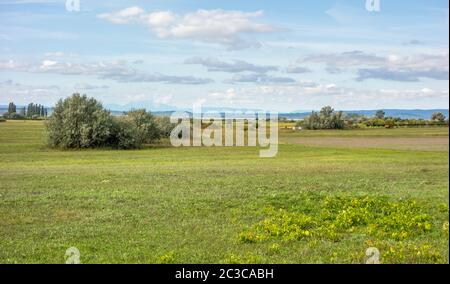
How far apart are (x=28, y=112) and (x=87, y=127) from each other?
23172 mm

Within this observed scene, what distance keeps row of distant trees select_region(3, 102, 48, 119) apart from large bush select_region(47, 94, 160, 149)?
14.3ft

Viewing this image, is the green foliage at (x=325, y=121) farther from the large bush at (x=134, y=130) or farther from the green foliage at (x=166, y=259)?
the green foliage at (x=166, y=259)

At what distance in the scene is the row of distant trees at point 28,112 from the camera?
237 feet

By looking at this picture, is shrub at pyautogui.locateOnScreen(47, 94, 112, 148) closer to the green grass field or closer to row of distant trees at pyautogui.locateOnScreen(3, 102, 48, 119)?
row of distant trees at pyautogui.locateOnScreen(3, 102, 48, 119)

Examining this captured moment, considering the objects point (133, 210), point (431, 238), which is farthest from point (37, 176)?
point (431, 238)

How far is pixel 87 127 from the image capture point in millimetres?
63625

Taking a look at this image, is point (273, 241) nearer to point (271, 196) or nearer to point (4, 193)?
point (271, 196)

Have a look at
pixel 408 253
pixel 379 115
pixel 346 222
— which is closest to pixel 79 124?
pixel 346 222

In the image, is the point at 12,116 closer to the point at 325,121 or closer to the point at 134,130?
the point at 134,130

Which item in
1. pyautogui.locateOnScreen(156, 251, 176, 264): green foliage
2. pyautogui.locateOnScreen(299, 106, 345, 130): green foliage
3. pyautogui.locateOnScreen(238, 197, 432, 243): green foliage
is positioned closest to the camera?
pyautogui.locateOnScreen(156, 251, 176, 264): green foliage

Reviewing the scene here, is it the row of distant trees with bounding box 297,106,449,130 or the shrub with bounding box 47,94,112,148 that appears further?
the row of distant trees with bounding box 297,106,449,130

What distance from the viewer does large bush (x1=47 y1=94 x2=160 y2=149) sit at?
63.7 meters

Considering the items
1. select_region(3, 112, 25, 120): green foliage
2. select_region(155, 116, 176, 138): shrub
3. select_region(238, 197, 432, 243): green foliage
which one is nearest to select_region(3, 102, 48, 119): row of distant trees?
select_region(3, 112, 25, 120): green foliage
